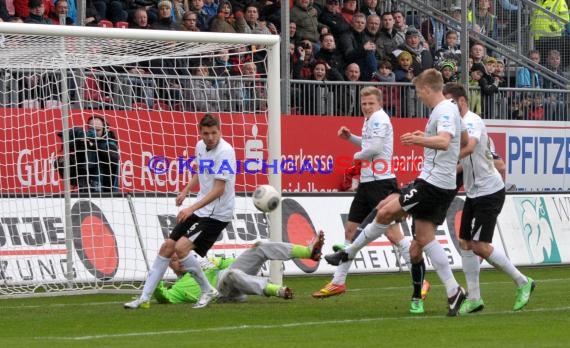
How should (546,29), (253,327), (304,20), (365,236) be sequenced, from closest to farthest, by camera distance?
(253,327) → (365,236) → (304,20) → (546,29)

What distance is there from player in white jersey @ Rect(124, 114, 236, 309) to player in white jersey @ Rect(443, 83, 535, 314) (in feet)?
7.57

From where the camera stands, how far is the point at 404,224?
2055 cm

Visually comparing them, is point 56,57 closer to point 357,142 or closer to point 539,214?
point 357,142

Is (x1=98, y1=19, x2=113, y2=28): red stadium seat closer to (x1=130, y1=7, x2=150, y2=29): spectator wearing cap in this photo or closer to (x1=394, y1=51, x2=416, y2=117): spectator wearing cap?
(x1=130, y1=7, x2=150, y2=29): spectator wearing cap

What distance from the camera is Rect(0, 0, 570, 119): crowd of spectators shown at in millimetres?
21600

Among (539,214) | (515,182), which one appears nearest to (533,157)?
(515,182)

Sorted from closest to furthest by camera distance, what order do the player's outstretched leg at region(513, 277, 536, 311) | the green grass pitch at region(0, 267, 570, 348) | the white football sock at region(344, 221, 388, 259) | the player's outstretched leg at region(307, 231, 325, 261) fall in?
the green grass pitch at region(0, 267, 570, 348) → the player's outstretched leg at region(513, 277, 536, 311) → the white football sock at region(344, 221, 388, 259) → the player's outstretched leg at region(307, 231, 325, 261)

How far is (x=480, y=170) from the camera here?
13.1 m

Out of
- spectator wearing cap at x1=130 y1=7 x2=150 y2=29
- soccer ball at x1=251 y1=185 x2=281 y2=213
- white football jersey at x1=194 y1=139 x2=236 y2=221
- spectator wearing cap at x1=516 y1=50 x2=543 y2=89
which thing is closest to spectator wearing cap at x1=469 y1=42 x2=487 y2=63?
spectator wearing cap at x1=516 y1=50 x2=543 y2=89

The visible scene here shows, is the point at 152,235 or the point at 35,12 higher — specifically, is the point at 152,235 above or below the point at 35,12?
below

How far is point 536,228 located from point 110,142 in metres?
7.03

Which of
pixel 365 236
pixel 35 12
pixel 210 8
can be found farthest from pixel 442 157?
pixel 210 8

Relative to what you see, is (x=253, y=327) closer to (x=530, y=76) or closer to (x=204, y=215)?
(x=204, y=215)

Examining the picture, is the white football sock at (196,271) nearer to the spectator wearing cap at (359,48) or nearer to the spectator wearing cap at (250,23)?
the spectator wearing cap at (250,23)
